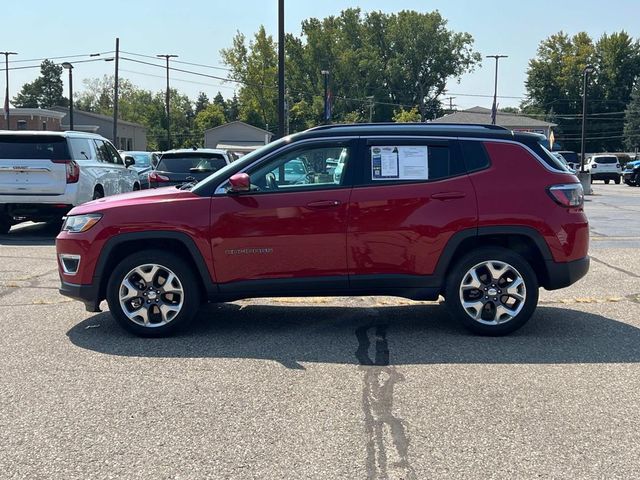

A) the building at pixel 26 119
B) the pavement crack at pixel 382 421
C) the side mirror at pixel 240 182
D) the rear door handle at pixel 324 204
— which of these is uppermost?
the building at pixel 26 119

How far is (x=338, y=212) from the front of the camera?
5.93 metres

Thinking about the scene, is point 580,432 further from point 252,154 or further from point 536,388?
point 252,154

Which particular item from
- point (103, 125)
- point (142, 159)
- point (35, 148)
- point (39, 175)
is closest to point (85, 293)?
point (39, 175)

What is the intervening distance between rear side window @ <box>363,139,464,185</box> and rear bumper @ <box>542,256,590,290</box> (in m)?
1.19

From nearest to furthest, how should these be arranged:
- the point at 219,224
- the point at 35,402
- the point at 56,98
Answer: the point at 35,402 → the point at 219,224 → the point at 56,98

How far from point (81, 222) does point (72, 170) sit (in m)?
6.75

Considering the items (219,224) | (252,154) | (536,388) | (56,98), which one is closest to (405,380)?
(536,388)

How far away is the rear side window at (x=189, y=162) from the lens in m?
14.1

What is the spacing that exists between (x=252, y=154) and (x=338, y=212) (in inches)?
38.0

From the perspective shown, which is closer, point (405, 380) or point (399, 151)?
point (405, 380)

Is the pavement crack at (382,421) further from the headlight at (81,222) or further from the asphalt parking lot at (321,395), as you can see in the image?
the headlight at (81,222)

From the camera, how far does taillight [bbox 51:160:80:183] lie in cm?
1226

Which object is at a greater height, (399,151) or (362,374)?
(399,151)

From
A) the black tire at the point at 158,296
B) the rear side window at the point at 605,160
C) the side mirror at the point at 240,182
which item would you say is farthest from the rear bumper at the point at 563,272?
the rear side window at the point at 605,160
